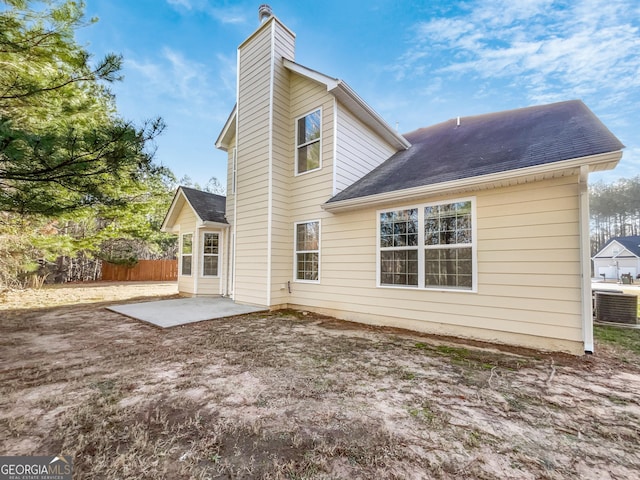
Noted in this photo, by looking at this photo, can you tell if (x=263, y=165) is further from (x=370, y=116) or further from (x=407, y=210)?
(x=407, y=210)

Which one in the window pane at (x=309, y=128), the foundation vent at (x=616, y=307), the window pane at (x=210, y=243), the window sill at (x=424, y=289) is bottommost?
the foundation vent at (x=616, y=307)

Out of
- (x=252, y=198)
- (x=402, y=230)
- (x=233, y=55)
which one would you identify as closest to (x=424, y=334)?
(x=402, y=230)

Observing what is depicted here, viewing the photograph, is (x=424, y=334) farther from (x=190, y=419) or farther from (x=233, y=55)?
(x=233, y=55)

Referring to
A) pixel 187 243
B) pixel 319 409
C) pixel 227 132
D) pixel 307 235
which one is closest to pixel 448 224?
pixel 307 235

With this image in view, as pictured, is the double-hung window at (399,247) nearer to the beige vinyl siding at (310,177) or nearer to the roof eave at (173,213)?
the beige vinyl siding at (310,177)

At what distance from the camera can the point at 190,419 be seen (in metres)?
2.15

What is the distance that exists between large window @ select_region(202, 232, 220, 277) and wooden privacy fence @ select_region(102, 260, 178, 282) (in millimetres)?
10829

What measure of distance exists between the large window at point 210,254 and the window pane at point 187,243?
76cm

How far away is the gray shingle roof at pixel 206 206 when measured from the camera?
30.0 feet

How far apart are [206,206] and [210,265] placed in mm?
2147

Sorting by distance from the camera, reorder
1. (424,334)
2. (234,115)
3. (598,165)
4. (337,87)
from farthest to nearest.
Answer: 1. (234,115)
2. (337,87)
3. (424,334)
4. (598,165)

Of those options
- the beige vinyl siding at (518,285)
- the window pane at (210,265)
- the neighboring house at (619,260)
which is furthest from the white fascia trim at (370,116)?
the neighboring house at (619,260)

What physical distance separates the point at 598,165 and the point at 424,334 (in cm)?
346
